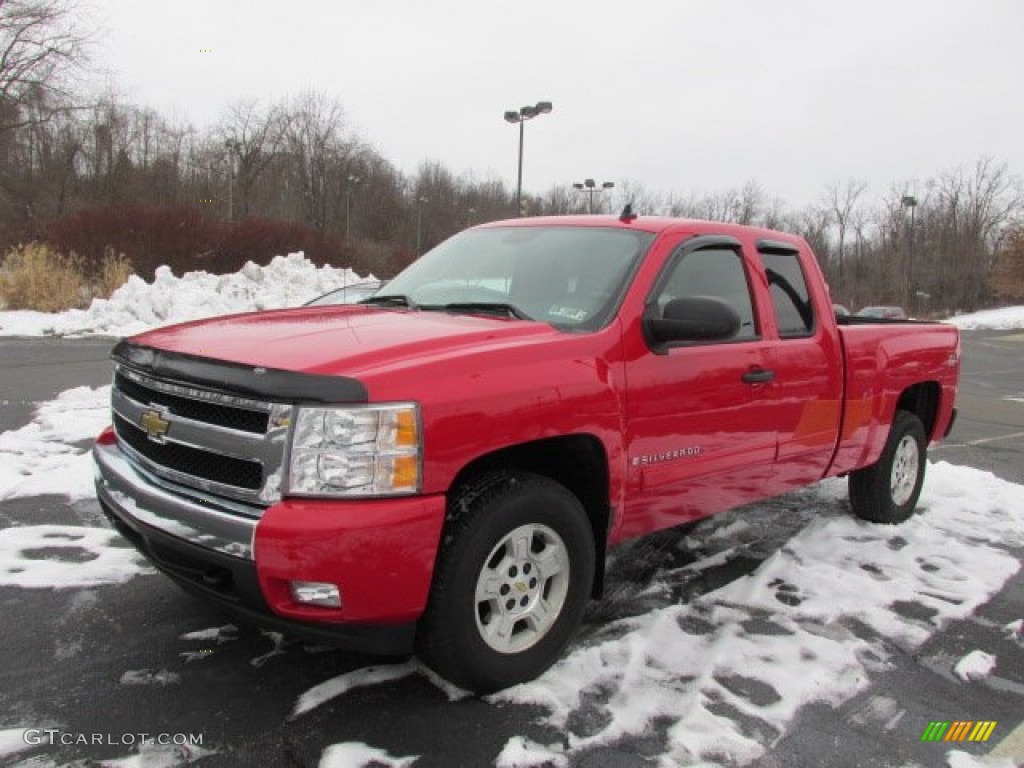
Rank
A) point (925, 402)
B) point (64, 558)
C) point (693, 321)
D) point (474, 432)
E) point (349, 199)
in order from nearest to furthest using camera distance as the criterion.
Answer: point (474, 432) → point (693, 321) → point (64, 558) → point (925, 402) → point (349, 199)

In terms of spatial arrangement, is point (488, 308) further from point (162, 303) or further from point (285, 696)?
point (162, 303)

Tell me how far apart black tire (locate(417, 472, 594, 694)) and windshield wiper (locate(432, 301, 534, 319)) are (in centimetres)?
85

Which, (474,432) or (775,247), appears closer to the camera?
(474,432)

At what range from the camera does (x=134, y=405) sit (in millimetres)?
3260

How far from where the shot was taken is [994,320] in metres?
45.7

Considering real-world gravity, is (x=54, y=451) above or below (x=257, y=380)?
below

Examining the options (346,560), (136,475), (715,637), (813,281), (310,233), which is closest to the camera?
(346,560)

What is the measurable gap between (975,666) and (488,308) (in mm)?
2662

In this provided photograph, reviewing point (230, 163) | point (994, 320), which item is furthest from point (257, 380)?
point (230, 163)

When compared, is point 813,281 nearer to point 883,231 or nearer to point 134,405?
point 134,405

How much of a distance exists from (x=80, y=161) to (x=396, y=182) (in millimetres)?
28658

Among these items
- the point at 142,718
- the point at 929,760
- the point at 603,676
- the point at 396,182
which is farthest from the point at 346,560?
the point at 396,182

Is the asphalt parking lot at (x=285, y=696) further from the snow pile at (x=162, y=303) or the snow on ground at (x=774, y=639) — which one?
the snow pile at (x=162, y=303)

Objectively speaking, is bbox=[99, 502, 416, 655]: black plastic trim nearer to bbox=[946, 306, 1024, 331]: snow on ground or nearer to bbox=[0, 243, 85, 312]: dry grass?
bbox=[0, 243, 85, 312]: dry grass
